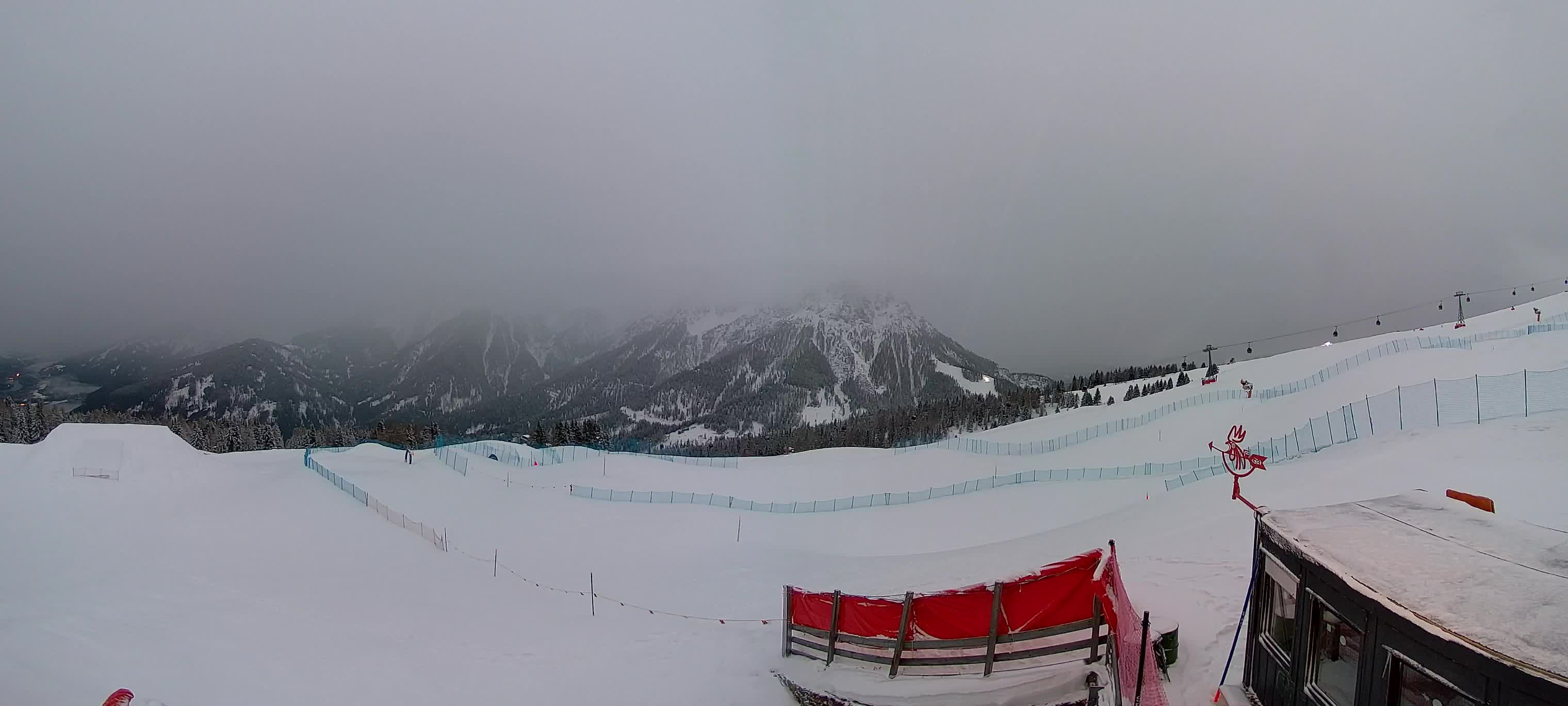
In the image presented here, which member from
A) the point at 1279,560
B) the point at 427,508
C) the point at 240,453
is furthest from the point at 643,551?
the point at 240,453

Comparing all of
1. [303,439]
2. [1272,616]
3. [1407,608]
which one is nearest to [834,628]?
[1272,616]

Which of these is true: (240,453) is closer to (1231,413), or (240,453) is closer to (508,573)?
(508,573)

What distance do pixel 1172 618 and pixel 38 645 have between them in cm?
1856

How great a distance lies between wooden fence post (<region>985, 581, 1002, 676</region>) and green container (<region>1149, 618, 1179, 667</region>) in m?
1.93

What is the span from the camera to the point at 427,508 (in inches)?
1169

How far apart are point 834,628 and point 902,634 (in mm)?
1611

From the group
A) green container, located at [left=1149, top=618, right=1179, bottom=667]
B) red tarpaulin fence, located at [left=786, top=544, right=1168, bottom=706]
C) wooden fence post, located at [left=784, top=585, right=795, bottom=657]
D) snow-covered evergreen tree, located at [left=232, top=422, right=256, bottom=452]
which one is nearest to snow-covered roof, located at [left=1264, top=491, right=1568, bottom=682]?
red tarpaulin fence, located at [left=786, top=544, right=1168, bottom=706]

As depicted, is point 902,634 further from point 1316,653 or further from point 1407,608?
point 1407,608

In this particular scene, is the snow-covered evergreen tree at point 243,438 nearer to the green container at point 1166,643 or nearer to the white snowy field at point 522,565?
the white snowy field at point 522,565

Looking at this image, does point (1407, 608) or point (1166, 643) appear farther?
point (1166, 643)

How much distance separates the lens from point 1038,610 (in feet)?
28.2

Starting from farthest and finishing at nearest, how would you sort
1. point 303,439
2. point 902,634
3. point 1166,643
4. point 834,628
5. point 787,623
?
point 303,439, point 787,623, point 834,628, point 902,634, point 1166,643

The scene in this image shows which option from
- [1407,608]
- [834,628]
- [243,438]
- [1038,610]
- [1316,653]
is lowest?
[243,438]

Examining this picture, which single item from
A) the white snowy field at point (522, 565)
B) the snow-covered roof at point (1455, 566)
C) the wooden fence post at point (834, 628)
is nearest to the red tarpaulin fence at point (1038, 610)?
the wooden fence post at point (834, 628)
